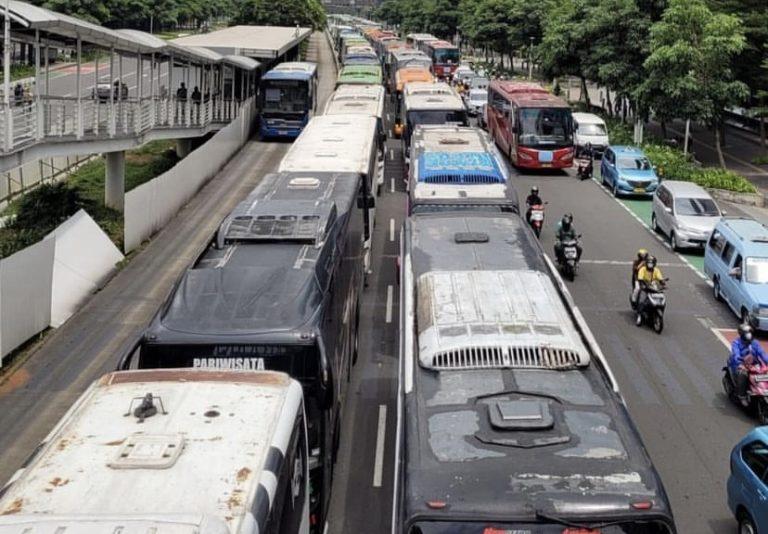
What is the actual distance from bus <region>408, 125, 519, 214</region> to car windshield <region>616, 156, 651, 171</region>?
8.14 meters

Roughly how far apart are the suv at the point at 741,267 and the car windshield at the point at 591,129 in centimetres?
1829

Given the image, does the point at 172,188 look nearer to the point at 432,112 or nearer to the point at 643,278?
the point at 432,112

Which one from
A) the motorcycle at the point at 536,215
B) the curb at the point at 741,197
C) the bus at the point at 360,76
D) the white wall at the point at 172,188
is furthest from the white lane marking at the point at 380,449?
the bus at the point at 360,76

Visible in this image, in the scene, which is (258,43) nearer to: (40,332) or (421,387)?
(40,332)

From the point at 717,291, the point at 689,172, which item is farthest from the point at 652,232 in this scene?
the point at 689,172

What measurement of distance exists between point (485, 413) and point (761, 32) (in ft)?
99.9

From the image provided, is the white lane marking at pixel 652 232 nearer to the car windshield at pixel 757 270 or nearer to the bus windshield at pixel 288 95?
the car windshield at pixel 757 270

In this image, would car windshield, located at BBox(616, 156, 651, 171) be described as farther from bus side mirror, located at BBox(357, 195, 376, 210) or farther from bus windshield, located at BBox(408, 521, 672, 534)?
bus windshield, located at BBox(408, 521, 672, 534)

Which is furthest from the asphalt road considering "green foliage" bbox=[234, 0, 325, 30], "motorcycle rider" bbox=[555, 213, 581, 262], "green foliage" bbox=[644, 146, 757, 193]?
"green foliage" bbox=[234, 0, 325, 30]

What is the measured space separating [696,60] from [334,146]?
1622 cm

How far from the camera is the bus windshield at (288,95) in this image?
120ft

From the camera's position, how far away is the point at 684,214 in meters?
22.5

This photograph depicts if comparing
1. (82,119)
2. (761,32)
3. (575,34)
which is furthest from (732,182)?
(82,119)

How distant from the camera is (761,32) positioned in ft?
110
